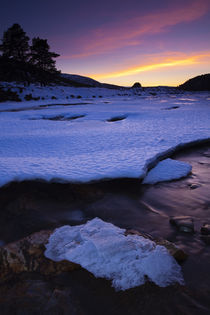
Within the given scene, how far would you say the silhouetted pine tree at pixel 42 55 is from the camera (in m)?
32.9

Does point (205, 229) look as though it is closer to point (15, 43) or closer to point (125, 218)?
point (125, 218)

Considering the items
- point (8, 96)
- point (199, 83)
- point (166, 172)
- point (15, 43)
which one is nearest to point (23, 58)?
point (15, 43)

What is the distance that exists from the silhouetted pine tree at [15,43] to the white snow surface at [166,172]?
3522 centimetres

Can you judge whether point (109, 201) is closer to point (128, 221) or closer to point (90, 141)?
point (128, 221)

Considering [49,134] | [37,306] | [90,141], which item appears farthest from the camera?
[49,134]

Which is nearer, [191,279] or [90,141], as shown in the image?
[191,279]

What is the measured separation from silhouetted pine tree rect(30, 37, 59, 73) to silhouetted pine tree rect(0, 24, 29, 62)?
4.10ft

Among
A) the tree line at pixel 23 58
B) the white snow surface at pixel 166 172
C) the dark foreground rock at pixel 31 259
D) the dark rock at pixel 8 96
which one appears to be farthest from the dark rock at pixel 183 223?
the tree line at pixel 23 58

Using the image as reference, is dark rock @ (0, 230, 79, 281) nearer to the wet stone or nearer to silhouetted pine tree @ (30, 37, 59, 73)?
the wet stone

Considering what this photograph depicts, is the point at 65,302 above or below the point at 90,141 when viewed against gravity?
below

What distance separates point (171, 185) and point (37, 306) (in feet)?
7.17

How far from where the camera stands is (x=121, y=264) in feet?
5.03

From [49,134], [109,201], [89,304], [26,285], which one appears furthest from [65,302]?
[49,134]

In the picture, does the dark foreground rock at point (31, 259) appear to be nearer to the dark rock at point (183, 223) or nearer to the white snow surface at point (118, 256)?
the white snow surface at point (118, 256)
